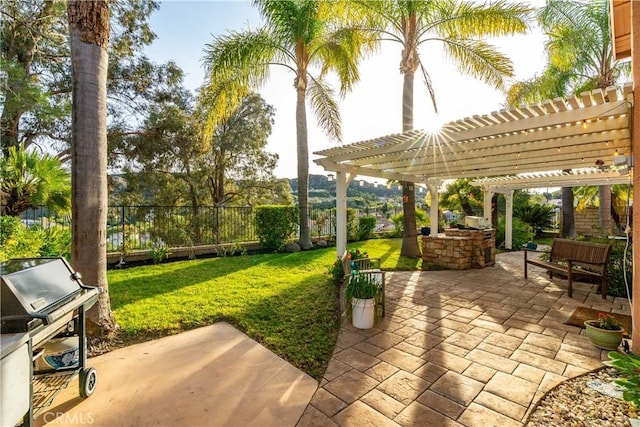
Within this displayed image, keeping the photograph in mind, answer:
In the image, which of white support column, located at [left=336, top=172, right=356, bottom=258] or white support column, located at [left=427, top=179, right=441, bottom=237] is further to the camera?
white support column, located at [left=427, top=179, right=441, bottom=237]

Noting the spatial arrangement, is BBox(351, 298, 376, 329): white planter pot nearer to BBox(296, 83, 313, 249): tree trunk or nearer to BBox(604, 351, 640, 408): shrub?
BBox(604, 351, 640, 408): shrub

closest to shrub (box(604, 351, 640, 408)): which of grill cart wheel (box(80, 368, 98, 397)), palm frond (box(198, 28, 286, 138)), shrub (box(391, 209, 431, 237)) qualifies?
grill cart wheel (box(80, 368, 98, 397))

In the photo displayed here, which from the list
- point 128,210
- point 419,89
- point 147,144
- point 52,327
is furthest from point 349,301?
point 147,144

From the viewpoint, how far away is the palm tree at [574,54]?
9.05 m

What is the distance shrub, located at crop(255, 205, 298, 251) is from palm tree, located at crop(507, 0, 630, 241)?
796cm

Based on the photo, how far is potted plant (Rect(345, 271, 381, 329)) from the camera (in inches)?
145

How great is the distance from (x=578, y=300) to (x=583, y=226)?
522 inches

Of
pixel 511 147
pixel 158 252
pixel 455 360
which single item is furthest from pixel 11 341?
pixel 511 147

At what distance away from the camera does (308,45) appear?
8.59 meters

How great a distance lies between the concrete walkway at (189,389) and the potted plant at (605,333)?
327 cm

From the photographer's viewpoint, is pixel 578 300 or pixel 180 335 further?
pixel 578 300

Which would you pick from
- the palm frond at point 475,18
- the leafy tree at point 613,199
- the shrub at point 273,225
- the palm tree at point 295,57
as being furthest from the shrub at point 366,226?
the leafy tree at point 613,199

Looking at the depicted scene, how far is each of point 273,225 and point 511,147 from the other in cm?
697

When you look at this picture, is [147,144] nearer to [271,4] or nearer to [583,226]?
[271,4]
